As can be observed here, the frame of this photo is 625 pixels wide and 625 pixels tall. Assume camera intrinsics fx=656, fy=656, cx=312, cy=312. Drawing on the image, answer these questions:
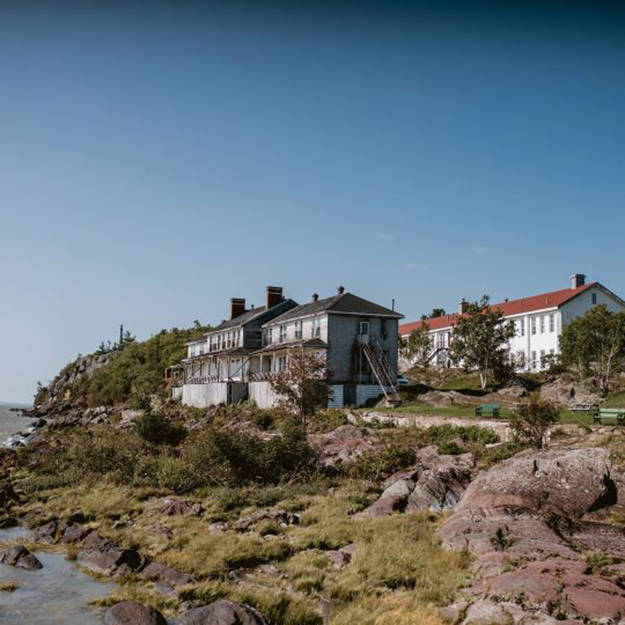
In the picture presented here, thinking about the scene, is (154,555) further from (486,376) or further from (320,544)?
(486,376)

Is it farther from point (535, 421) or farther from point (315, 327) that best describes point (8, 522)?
point (315, 327)

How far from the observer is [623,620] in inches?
445

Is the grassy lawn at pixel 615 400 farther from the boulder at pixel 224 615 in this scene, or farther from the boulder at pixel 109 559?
the boulder at pixel 224 615

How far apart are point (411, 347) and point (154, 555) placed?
219ft

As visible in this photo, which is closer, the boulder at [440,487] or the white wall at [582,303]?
the boulder at [440,487]

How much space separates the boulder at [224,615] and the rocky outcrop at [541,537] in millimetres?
3965

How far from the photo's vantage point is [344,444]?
109 ft

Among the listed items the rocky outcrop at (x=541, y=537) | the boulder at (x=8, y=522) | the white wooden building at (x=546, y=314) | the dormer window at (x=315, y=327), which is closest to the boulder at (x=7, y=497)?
the boulder at (x=8, y=522)

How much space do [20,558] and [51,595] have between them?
124 inches

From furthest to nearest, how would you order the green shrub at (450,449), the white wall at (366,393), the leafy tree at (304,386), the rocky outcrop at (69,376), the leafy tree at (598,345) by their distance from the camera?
the rocky outcrop at (69,376), the white wall at (366,393), the leafy tree at (598,345), the leafy tree at (304,386), the green shrub at (450,449)

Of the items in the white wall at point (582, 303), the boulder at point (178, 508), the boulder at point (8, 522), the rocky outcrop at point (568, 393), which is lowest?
the boulder at point (8, 522)

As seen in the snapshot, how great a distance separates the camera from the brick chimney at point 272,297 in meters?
67.1

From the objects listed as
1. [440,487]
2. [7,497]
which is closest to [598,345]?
[440,487]

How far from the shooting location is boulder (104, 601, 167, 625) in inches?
492
